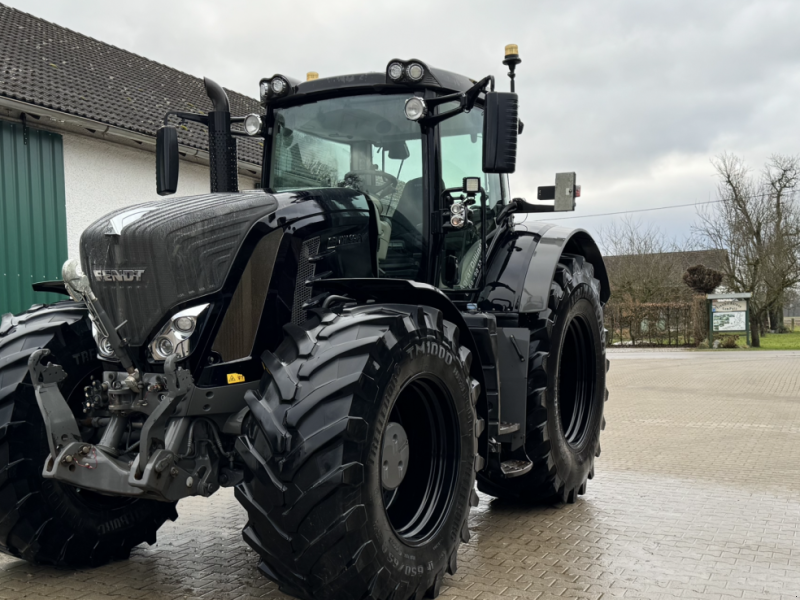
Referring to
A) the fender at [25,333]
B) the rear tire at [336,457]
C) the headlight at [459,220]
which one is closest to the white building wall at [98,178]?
the fender at [25,333]

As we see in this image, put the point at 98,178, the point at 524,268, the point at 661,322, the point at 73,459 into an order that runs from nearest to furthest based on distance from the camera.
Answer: the point at 73,459, the point at 524,268, the point at 98,178, the point at 661,322

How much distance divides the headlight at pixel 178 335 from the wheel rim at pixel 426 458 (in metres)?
1.02

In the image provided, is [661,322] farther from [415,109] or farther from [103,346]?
[103,346]

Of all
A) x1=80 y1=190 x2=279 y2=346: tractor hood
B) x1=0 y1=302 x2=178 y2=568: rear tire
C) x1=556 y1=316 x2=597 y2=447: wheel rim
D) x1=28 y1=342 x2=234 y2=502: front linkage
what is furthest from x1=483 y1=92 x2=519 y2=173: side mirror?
x1=0 y1=302 x2=178 y2=568: rear tire

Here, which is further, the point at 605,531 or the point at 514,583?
the point at 605,531

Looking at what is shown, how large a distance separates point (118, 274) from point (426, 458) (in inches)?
66.3

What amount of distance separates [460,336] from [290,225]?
1.09 m

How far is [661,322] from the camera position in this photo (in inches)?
1149

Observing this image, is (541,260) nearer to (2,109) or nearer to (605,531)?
(605,531)

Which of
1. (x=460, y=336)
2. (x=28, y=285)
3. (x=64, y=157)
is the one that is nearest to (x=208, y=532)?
(x=460, y=336)

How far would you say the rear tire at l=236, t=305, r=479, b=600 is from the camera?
3043mm

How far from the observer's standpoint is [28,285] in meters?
11.8

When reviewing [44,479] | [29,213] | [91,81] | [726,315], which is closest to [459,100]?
[44,479]

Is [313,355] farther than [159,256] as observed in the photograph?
No
